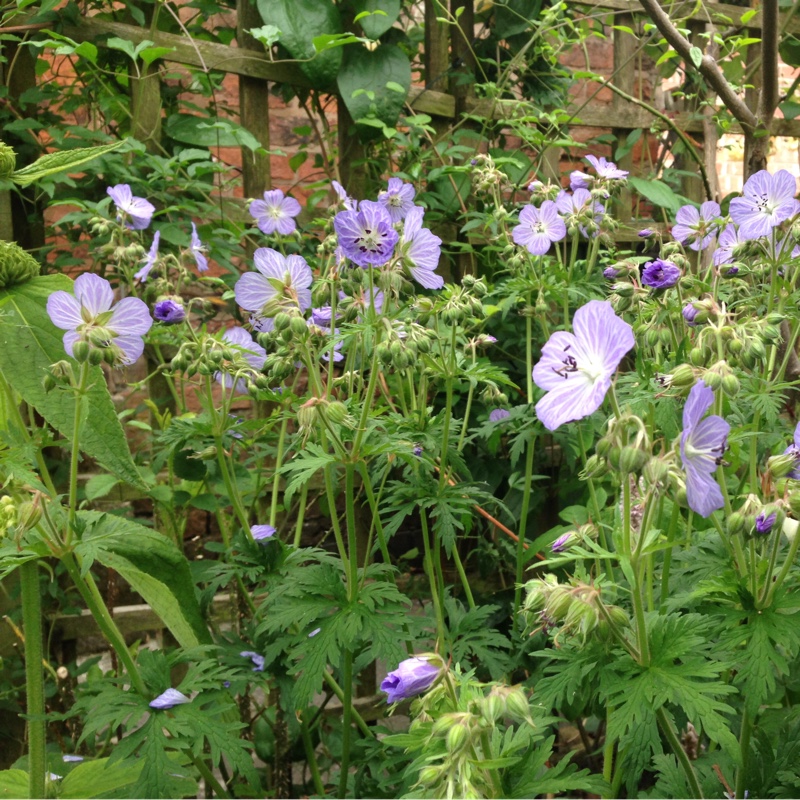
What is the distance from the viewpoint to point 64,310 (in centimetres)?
120

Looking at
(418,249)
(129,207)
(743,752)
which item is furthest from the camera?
(129,207)

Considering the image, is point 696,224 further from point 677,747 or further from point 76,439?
point 76,439

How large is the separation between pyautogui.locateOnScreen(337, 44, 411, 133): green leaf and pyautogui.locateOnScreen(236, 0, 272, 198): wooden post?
24cm

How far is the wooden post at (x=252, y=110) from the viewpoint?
247 cm

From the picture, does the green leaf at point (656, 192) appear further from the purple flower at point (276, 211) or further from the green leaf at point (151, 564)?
the green leaf at point (151, 564)

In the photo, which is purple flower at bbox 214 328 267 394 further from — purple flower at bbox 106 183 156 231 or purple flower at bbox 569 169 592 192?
purple flower at bbox 569 169 592 192

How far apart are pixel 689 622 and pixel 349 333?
640 mm

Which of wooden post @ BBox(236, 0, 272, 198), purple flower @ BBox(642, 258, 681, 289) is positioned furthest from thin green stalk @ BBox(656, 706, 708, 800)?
wooden post @ BBox(236, 0, 272, 198)

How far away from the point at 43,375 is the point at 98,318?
0.16 metres

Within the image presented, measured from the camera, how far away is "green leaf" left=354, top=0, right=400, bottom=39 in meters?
2.48

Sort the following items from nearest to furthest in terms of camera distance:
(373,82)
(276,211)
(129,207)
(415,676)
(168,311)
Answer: (415,676) → (168,311) → (129,207) → (276,211) → (373,82)

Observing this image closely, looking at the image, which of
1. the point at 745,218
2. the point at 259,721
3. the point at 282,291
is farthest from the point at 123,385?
the point at 745,218

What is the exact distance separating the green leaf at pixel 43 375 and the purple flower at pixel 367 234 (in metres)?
0.43

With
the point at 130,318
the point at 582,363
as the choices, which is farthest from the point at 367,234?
the point at 582,363
